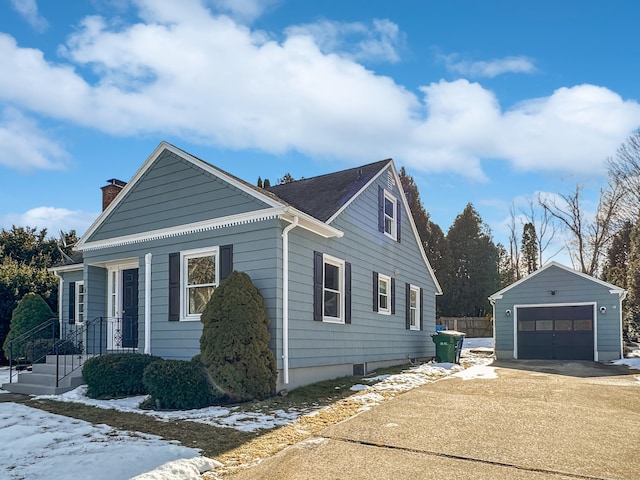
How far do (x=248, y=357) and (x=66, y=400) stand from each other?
3.54 metres

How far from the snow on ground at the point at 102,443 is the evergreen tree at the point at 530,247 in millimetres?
29143

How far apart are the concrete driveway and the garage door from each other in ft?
31.6

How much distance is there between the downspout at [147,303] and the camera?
35.7 feet

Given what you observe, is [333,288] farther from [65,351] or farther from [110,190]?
[110,190]

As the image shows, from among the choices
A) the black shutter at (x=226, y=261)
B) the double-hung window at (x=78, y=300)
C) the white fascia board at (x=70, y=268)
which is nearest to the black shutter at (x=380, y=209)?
the black shutter at (x=226, y=261)

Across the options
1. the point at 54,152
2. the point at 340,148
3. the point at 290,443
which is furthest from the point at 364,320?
the point at 54,152

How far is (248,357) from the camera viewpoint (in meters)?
8.59

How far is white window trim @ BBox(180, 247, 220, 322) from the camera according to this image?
10.2 meters

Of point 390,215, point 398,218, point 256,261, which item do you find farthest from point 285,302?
point 398,218

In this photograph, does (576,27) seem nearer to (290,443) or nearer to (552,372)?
(552,372)

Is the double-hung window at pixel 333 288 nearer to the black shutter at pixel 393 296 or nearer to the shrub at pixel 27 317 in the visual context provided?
the black shutter at pixel 393 296

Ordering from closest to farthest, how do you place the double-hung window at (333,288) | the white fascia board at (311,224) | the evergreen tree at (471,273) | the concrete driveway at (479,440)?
the concrete driveway at (479,440) < the white fascia board at (311,224) < the double-hung window at (333,288) < the evergreen tree at (471,273)

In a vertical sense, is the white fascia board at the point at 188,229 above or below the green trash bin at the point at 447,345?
above

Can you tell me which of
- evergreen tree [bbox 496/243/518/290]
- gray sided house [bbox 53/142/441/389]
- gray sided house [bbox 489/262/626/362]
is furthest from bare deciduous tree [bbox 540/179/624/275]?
gray sided house [bbox 53/142/441/389]
